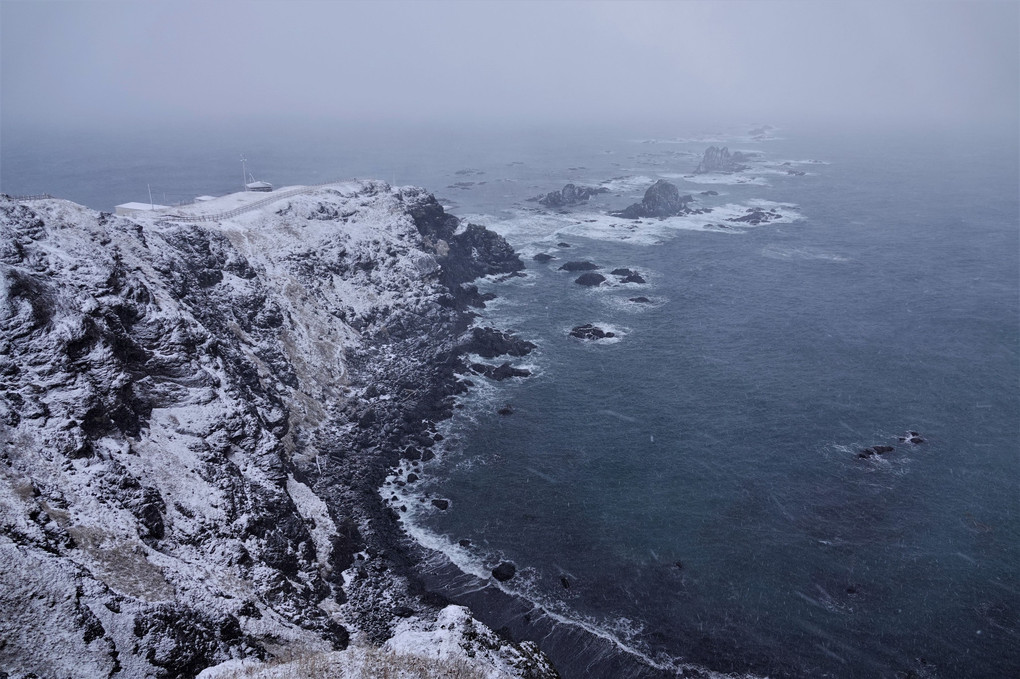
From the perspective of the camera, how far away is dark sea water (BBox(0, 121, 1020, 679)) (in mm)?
41062

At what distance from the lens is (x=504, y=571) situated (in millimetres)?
45094

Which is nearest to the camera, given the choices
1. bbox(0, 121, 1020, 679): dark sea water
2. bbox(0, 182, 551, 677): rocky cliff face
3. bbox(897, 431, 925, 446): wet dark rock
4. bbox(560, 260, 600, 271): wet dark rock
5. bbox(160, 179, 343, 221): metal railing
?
bbox(0, 182, 551, 677): rocky cliff face

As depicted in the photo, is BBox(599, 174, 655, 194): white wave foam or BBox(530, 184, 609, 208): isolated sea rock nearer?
BBox(530, 184, 609, 208): isolated sea rock

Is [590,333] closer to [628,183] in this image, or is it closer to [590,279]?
[590,279]

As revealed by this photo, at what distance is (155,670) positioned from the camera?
28781 mm

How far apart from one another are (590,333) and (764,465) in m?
30.9

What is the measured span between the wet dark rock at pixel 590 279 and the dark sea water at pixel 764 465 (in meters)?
1.82

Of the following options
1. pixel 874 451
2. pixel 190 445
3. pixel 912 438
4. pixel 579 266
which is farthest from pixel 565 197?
pixel 190 445

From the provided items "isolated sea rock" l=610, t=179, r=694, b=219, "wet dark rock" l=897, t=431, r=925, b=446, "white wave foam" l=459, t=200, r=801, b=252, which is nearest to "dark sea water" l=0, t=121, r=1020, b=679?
"wet dark rock" l=897, t=431, r=925, b=446

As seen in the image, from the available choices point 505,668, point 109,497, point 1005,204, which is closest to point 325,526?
point 109,497

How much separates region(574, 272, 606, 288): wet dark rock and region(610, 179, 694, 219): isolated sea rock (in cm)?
4570

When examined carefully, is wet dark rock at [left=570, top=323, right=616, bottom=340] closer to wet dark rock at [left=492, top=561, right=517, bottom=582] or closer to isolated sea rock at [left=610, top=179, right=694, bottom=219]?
wet dark rock at [left=492, top=561, right=517, bottom=582]


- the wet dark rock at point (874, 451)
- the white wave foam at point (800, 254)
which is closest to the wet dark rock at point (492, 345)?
the wet dark rock at point (874, 451)

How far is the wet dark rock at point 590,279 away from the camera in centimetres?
10056
